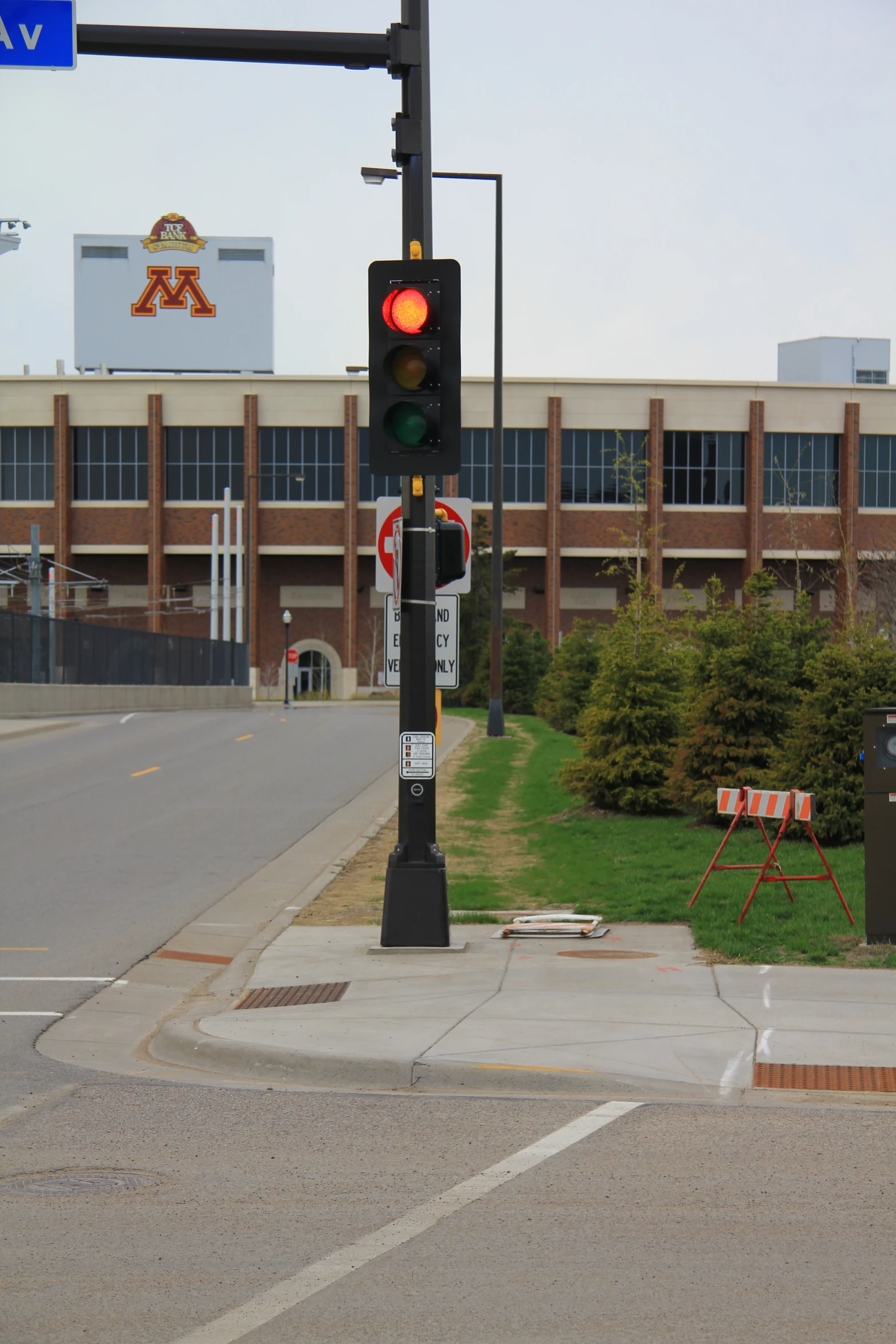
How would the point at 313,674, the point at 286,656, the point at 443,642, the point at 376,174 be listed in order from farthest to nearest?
1. the point at 313,674
2. the point at 286,656
3. the point at 376,174
4. the point at 443,642

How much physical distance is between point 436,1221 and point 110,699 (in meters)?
44.9

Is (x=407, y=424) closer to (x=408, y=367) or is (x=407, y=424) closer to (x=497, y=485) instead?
(x=408, y=367)

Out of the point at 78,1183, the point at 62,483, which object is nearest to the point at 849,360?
the point at 62,483

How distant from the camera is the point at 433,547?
10875 millimetres

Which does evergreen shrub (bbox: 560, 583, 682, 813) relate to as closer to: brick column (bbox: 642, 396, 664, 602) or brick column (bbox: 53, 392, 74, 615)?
brick column (bbox: 642, 396, 664, 602)

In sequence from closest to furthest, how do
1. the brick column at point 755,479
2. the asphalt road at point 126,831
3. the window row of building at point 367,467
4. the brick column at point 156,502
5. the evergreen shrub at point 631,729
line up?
the asphalt road at point 126,831 → the evergreen shrub at point 631,729 → the brick column at point 755,479 → the brick column at point 156,502 → the window row of building at point 367,467

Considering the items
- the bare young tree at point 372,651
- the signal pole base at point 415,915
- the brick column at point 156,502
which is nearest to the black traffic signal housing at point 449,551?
the signal pole base at point 415,915

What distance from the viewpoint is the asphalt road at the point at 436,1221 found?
439cm

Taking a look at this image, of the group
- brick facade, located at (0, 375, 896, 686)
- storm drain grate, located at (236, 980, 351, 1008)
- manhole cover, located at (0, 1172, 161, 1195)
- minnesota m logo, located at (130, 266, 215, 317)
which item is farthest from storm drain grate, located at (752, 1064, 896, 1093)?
minnesota m logo, located at (130, 266, 215, 317)

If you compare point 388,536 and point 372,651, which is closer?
point 388,536

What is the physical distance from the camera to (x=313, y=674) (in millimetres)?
80062

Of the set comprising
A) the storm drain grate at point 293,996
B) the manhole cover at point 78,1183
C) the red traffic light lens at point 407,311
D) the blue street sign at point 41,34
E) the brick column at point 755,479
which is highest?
the brick column at point 755,479

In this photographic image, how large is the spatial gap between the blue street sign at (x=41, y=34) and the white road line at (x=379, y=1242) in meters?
8.30

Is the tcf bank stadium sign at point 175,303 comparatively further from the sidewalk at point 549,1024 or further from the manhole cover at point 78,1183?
the manhole cover at point 78,1183
